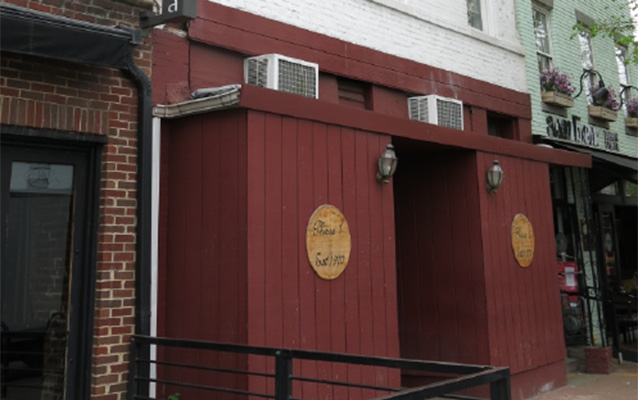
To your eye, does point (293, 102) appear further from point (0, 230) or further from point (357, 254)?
point (0, 230)

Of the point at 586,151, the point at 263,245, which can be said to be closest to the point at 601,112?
the point at 586,151

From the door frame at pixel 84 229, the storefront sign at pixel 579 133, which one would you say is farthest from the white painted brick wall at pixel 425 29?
the door frame at pixel 84 229

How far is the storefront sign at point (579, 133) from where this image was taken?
35.1ft

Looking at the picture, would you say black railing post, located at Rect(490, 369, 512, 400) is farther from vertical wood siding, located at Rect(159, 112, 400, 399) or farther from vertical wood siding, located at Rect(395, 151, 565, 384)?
vertical wood siding, located at Rect(395, 151, 565, 384)

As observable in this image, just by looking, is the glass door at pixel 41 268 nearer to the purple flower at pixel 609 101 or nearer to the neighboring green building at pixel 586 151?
the neighboring green building at pixel 586 151

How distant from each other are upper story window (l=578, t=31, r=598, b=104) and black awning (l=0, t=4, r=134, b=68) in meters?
9.90

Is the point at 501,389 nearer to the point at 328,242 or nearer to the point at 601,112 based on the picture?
the point at 328,242

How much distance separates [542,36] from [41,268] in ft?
31.9

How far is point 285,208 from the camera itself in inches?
204

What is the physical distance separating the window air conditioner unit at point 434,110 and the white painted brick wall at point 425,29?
627 millimetres

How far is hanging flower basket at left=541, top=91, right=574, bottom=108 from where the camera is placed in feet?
34.6

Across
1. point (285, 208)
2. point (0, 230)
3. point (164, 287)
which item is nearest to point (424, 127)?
point (285, 208)

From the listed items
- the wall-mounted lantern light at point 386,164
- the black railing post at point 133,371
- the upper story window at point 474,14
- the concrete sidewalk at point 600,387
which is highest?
the upper story window at point 474,14

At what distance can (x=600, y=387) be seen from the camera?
793cm
